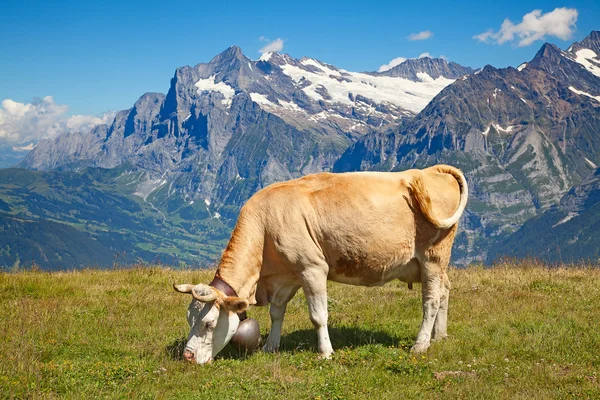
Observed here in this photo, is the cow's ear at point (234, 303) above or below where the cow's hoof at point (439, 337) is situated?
above

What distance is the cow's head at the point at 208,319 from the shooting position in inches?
394

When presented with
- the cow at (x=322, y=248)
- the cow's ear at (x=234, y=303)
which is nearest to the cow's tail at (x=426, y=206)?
the cow at (x=322, y=248)

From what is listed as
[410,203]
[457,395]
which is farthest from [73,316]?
[457,395]

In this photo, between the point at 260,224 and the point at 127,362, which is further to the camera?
the point at 260,224

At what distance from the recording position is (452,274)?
64.7ft

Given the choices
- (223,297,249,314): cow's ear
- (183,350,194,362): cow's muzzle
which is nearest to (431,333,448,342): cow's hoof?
(223,297,249,314): cow's ear

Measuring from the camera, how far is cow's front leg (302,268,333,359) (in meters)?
10.7

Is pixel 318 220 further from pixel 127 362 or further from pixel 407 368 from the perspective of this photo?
pixel 127 362

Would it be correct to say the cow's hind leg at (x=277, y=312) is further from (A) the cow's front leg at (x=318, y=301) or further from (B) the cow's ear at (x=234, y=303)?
(B) the cow's ear at (x=234, y=303)

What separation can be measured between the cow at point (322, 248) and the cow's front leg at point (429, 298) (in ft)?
0.07

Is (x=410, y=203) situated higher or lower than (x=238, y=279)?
higher

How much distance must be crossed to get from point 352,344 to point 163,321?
14.7 feet

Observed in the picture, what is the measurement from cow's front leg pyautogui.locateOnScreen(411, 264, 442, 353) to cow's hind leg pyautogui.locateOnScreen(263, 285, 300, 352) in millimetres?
2693

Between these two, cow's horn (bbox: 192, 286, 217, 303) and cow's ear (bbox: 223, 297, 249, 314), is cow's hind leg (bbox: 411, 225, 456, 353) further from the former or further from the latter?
cow's horn (bbox: 192, 286, 217, 303)
